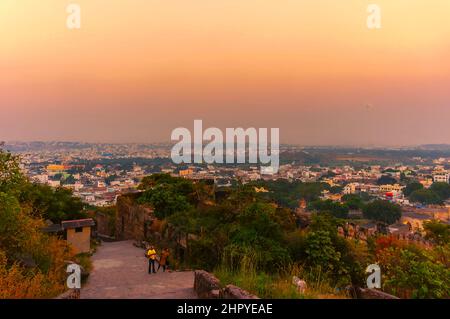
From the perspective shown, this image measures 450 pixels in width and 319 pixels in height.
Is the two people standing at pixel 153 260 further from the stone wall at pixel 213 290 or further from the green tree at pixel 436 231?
the green tree at pixel 436 231

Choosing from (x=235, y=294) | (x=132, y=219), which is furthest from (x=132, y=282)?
(x=132, y=219)

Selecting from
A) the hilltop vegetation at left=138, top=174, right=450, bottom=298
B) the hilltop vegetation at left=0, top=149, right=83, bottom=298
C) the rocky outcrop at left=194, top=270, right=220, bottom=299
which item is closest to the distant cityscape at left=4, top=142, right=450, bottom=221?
the hilltop vegetation at left=138, top=174, right=450, bottom=298

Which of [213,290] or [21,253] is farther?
[21,253]

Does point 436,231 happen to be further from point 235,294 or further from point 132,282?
point 235,294
